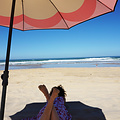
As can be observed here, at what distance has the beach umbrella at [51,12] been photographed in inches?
79.4

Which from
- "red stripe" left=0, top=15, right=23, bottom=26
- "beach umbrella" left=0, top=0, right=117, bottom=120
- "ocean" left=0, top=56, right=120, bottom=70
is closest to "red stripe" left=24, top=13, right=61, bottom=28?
"beach umbrella" left=0, top=0, right=117, bottom=120

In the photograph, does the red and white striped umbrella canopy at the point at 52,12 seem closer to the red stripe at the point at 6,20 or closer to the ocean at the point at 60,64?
the red stripe at the point at 6,20

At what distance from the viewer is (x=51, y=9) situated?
2.36 meters

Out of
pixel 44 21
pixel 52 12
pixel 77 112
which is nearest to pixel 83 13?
pixel 52 12

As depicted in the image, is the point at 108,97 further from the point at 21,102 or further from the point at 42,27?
the point at 42,27

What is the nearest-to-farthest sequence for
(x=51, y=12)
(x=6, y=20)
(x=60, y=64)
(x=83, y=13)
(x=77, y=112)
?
(x=83, y=13) < (x=51, y=12) < (x=6, y=20) < (x=77, y=112) < (x=60, y=64)

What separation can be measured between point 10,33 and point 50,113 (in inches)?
45.8

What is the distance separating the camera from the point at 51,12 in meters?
2.42

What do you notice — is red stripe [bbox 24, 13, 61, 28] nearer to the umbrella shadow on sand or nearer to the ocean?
the umbrella shadow on sand

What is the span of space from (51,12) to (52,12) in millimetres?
19

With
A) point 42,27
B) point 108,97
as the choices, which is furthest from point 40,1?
point 108,97

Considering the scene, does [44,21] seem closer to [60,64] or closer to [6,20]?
[6,20]

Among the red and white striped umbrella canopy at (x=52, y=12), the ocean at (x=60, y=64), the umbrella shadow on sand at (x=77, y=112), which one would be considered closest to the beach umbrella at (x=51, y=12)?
the red and white striped umbrella canopy at (x=52, y=12)

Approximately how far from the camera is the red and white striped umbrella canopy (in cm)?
203
